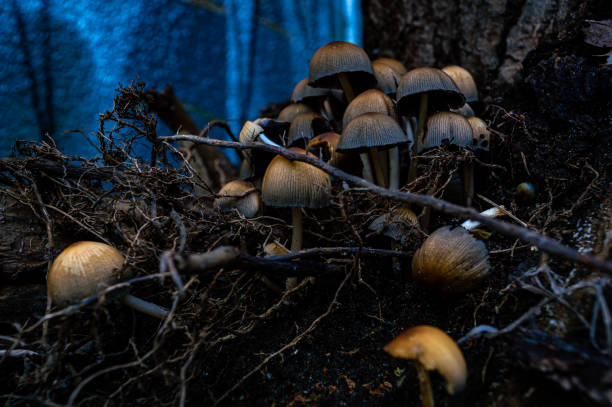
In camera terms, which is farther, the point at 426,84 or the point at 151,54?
the point at 151,54

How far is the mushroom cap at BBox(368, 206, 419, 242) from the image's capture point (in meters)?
1.12

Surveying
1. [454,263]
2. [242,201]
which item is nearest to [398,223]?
[454,263]

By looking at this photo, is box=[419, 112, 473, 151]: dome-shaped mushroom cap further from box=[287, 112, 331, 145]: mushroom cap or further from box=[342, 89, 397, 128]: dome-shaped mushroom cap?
box=[287, 112, 331, 145]: mushroom cap

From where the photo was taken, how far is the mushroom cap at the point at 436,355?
684 mm

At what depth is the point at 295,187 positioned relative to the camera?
3.44 feet

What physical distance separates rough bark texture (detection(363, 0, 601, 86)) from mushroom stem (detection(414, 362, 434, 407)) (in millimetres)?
1333

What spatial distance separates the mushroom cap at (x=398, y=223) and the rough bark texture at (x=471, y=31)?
0.89 meters

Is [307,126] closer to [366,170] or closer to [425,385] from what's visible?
[366,170]

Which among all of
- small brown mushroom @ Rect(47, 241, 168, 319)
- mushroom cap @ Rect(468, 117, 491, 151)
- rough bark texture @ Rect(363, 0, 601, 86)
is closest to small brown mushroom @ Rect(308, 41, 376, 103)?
mushroom cap @ Rect(468, 117, 491, 151)

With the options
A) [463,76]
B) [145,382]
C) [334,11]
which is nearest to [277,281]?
[145,382]

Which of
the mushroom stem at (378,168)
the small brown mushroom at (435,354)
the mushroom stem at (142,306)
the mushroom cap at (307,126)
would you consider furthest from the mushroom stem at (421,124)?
the mushroom stem at (142,306)

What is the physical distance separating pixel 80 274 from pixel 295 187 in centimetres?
56

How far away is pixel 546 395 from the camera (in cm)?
70

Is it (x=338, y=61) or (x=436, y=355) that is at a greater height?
(x=338, y=61)
